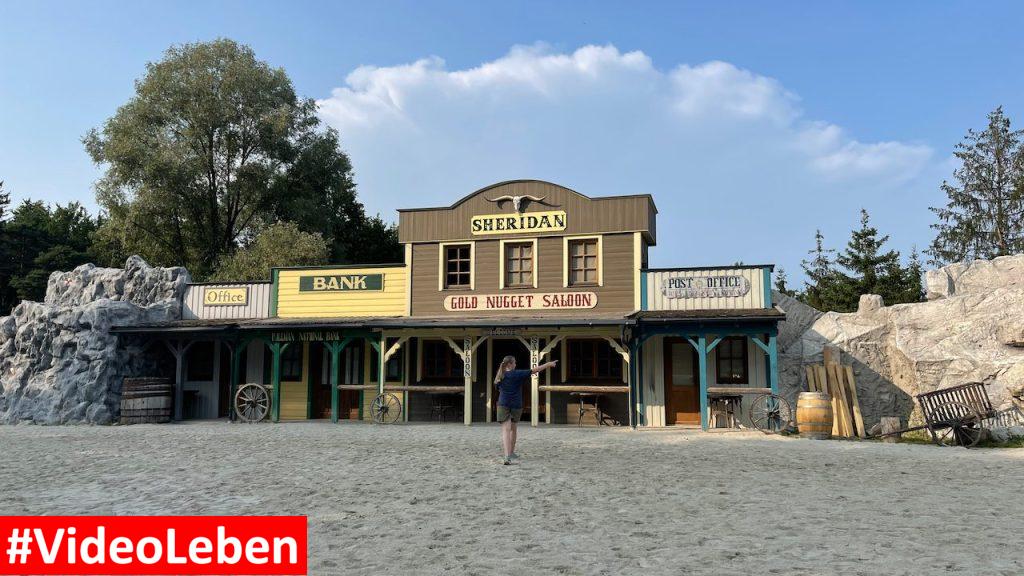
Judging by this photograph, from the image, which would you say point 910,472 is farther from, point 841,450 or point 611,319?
point 611,319

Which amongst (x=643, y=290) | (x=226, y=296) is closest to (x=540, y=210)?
(x=643, y=290)

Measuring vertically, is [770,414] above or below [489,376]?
below

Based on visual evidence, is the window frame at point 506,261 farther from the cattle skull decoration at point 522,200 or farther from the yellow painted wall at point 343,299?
the yellow painted wall at point 343,299

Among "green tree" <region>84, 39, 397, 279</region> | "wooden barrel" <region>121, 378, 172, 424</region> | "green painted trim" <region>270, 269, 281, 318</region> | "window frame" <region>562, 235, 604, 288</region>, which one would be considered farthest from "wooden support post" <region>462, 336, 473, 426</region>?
"green tree" <region>84, 39, 397, 279</region>

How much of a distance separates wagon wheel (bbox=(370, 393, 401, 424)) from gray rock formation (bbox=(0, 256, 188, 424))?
22.3ft

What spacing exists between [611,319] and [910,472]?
801cm

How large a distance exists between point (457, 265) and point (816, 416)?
978 cm

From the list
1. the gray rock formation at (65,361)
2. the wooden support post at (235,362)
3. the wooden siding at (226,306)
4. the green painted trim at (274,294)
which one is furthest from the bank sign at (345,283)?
the gray rock formation at (65,361)

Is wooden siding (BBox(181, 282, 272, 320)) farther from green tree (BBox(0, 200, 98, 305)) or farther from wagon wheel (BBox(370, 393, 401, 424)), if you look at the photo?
green tree (BBox(0, 200, 98, 305))

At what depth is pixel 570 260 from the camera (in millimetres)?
19125

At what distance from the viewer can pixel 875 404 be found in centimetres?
1933

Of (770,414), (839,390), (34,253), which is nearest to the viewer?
(770,414)

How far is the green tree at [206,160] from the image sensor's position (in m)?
32.3

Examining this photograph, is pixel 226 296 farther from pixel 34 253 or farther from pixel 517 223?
pixel 34 253
